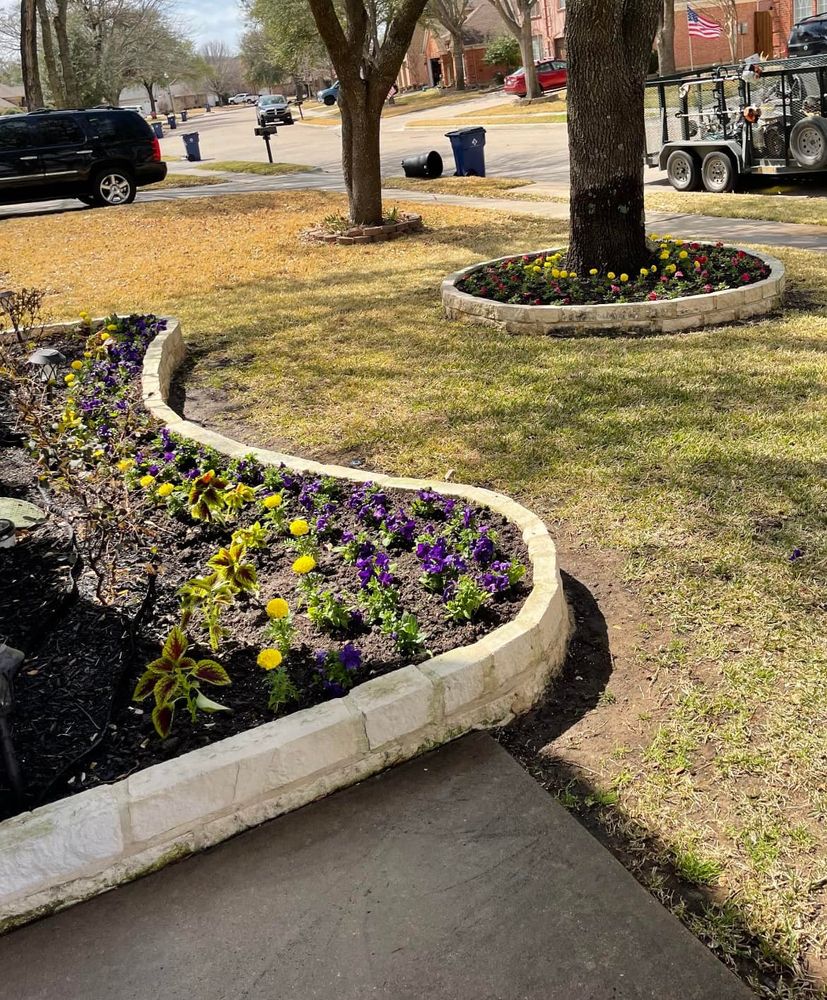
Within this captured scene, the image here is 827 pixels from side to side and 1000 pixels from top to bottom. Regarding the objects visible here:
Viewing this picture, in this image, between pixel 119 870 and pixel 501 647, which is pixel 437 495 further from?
pixel 119 870

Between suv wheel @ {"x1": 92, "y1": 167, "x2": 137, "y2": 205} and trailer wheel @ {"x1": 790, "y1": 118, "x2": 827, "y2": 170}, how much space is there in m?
12.8

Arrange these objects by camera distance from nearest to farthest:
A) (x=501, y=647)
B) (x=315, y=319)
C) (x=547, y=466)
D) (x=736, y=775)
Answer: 1. (x=736, y=775)
2. (x=501, y=647)
3. (x=547, y=466)
4. (x=315, y=319)

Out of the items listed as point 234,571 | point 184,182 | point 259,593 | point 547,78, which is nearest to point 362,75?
point 259,593

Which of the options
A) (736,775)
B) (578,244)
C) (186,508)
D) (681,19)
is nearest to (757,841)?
→ (736,775)

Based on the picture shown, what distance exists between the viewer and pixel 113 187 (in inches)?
750

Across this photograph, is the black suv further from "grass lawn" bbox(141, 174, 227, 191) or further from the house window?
the house window

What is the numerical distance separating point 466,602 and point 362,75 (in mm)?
10323

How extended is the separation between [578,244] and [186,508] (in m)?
4.80

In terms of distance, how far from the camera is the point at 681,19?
45.2 meters

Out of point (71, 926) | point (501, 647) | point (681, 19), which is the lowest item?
point (71, 926)

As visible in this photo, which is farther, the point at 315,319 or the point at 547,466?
the point at 315,319

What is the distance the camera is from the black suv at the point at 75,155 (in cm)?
1802

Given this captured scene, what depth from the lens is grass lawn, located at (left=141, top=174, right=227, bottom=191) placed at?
23.3 meters

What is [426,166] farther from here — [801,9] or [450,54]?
[450,54]
